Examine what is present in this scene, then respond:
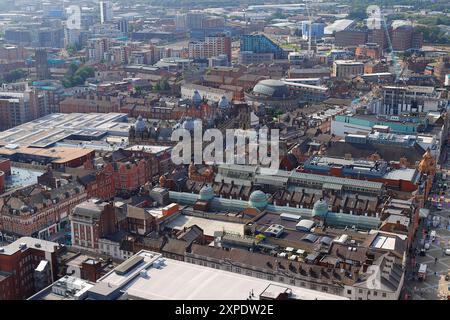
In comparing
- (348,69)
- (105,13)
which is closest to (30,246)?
(348,69)

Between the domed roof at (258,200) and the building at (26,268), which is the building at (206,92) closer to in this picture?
the domed roof at (258,200)

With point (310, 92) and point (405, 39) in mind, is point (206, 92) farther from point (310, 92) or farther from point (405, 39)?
point (405, 39)

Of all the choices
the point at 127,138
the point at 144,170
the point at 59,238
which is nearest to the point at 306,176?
the point at 144,170

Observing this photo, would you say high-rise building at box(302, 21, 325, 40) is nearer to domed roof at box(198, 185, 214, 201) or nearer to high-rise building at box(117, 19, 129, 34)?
high-rise building at box(117, 19, 129, 34)

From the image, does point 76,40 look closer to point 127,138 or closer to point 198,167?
point 127,138

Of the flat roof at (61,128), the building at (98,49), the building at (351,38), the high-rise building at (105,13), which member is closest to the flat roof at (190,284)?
the flat roof at (61,128)
